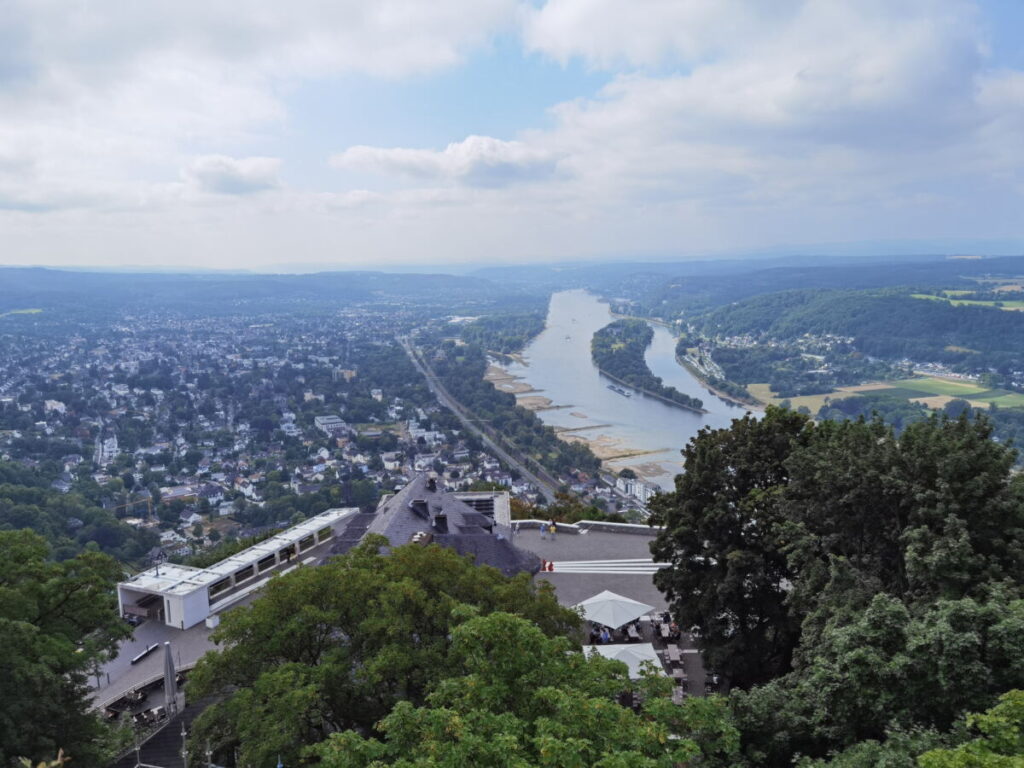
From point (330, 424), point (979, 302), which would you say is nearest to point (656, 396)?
point (330, 424)

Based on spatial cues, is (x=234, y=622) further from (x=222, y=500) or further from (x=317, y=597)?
(x=222, y=500)

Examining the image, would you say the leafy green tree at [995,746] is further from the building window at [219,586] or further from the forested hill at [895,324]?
the forested hill at [895,324]

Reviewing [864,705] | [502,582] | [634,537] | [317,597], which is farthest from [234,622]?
[634,537]

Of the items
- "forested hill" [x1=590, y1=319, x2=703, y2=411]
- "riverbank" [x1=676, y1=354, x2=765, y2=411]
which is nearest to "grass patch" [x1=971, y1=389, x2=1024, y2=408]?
"riverbank" [x1=676, y1=354, x2=765, y2=411]

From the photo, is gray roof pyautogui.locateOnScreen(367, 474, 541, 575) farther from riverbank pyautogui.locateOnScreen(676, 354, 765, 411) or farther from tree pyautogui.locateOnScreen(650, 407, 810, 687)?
riverbank pyautogui.locateOnScreen(676, 354, 765, 411)

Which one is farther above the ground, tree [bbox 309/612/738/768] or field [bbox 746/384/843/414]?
tree [bbox 309/612/738/768]
